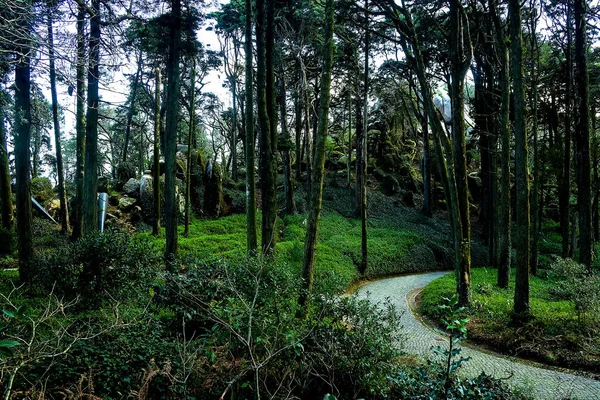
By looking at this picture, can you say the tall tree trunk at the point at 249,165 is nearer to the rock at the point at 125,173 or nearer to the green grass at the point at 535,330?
the green grass at the point at 535,330

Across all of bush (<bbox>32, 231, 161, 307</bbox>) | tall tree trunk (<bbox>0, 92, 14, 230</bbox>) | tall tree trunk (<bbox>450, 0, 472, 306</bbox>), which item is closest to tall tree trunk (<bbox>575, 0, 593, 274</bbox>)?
tall tree trunk (<bbox>450, 0, 472, 306</bbox>)

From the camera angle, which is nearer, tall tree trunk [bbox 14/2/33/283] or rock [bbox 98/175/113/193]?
tall tree trunk [bbox 14/2/33/283]

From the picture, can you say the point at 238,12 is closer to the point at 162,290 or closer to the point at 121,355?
the point at 162,290

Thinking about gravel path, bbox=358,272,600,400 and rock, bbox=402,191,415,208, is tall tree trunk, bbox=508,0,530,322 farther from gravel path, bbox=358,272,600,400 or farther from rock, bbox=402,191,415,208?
rock, bbox=402,191,415,208

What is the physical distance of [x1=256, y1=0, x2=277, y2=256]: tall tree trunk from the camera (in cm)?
936

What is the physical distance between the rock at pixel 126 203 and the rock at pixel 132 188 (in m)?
0.61

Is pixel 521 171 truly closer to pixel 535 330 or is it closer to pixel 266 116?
pixel 535 330

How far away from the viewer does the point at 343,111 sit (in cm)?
2989

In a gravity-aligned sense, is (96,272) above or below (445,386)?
above

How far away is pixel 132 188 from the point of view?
20453 mm

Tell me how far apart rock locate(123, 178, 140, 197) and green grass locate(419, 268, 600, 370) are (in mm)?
16912

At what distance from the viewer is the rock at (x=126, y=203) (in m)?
19.1

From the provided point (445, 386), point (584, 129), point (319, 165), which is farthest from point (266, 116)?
point (584, 129)

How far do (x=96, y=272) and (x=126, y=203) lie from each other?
13.0 metres
